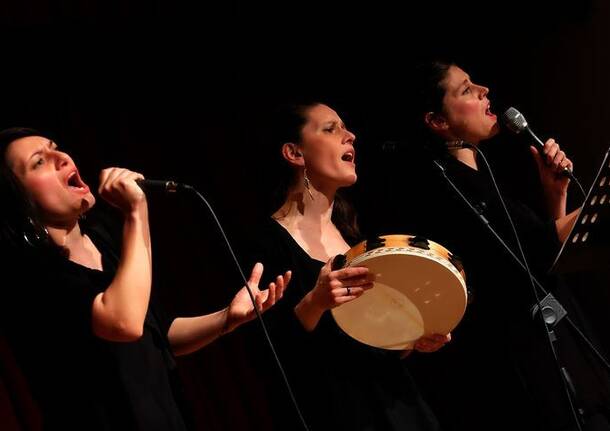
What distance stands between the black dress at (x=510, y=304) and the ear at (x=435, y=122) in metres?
0.18

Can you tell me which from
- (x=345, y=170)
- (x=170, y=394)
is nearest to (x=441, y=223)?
(x=345, y=170)

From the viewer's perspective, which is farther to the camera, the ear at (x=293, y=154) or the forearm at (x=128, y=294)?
the ear at (x=293, y=154)

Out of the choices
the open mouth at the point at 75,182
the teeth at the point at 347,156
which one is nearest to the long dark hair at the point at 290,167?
the teeth at the point at 347,156

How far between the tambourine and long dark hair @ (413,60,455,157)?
37.3 inches

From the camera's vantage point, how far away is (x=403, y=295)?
241cm

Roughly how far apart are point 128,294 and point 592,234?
1287 millimetres

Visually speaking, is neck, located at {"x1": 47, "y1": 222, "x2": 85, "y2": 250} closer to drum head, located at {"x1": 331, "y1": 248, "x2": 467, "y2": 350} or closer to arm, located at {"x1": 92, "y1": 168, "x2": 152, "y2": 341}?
arm, located at {"x1": 92, "y1": 168, "x2": 152, "y2": 341}

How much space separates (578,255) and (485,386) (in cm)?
134

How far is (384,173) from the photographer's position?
153 inches

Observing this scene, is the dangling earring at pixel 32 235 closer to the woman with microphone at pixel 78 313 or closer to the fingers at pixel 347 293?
the woman with microphone at pixel 78 313

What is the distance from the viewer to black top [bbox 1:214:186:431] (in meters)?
1.91

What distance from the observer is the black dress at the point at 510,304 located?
9.23 feet

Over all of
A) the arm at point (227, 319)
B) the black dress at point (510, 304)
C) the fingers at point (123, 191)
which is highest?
the fingers at point (123, 191)

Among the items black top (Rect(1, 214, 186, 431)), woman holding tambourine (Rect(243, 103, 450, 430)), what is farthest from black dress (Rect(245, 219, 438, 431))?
black top (Rect(1, 214, 186, 431))
